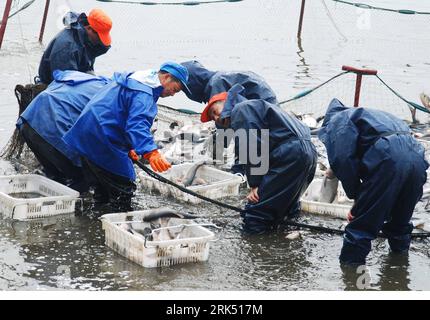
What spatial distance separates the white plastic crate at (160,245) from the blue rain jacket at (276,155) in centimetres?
84

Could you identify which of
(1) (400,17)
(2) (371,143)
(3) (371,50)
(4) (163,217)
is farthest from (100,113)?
(1) (400,17)

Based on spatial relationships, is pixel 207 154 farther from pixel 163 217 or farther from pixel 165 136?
pixel 163 217

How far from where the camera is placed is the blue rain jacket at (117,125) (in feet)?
23.1

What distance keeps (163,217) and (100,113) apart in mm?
1278

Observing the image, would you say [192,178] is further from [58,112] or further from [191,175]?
[58,112]

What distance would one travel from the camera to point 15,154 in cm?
966

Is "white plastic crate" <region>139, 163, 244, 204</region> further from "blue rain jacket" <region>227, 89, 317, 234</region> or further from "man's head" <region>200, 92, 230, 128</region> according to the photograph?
"blue rain jacket" <region>227, 89, 317, 234</region>

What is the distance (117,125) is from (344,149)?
235 cm

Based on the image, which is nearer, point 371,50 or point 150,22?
point 371,50

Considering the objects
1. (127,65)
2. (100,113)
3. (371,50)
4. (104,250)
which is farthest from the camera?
(371,50)

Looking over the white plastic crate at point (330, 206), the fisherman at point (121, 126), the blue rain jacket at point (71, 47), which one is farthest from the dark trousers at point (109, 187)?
the white plastic crate at point (330, 206)

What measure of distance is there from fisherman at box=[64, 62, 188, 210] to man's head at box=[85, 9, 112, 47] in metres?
1.42

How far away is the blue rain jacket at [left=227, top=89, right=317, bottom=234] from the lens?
23.4 feet

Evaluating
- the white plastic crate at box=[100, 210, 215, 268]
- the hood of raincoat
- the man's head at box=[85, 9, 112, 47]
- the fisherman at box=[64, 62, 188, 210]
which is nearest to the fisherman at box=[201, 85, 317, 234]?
the fisherman at box=[64, 62, 188, 210]
